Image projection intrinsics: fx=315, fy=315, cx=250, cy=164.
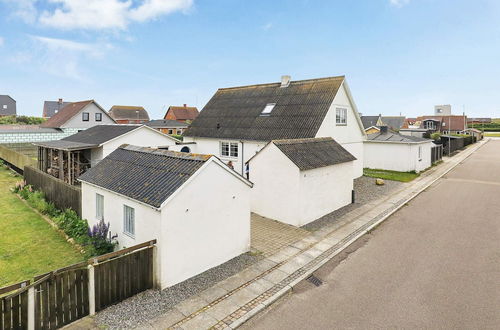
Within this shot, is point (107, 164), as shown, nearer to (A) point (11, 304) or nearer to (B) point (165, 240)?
(B) point (165, 240)

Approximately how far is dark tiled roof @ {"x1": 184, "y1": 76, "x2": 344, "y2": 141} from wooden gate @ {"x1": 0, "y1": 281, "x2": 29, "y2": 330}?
16259 mm

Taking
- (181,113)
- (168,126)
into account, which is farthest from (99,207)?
(181,113)

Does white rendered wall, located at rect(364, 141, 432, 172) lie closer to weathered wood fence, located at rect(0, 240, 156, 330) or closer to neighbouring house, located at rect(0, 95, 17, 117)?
weathered wood fence, located at rect(0, 240, 156, 330)

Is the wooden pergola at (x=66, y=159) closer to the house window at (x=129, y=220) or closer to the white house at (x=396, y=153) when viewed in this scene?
the house window at (x=129, y=220)

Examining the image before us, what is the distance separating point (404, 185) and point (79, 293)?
21765 millimetres

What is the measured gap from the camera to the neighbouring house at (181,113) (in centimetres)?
7931

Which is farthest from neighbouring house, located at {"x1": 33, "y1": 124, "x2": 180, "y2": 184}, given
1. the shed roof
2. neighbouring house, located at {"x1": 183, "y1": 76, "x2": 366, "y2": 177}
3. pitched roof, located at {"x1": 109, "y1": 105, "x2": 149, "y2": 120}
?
pitched roof, located at {"x1": 109, "y1": 105, "x2": 149, "y2": 120}

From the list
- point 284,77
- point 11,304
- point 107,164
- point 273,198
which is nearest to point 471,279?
point 273,198

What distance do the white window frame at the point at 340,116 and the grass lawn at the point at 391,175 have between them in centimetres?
586

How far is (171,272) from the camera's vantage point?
Answer: 8.70 metres

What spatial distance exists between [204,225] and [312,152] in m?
7.89

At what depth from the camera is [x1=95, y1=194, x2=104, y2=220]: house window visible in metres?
11.5

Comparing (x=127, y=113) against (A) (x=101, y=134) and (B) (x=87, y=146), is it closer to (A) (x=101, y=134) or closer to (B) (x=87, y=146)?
(A) (x=101, y=134)

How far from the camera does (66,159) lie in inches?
859
